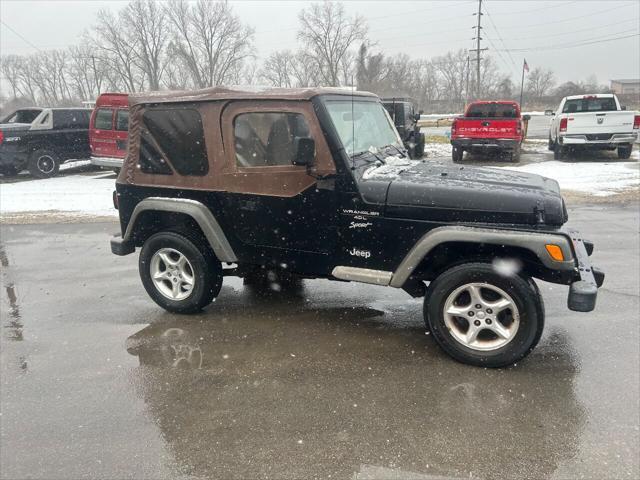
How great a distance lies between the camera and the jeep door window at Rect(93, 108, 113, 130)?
45.2 ft

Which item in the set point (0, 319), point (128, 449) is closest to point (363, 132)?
point (128, 449)

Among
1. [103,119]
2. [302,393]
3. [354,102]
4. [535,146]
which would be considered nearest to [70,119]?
[103,119]

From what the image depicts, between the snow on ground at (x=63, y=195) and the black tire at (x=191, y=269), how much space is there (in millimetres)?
5631

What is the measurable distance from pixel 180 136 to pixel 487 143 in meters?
12.9

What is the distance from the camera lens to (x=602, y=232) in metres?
7.52

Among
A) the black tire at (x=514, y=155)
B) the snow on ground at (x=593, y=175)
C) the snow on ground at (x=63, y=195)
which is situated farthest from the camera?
the black tire at (x=514, y=155)

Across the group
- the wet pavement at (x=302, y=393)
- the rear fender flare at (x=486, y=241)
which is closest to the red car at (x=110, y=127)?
the wet pavement at (x=302, y=393)

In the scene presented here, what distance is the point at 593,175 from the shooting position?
13062 mm

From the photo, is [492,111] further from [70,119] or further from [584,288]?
[584,288]

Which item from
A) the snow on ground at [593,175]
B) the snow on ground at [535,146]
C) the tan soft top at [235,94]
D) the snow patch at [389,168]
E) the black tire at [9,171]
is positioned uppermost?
the tan soft top at [235,94]

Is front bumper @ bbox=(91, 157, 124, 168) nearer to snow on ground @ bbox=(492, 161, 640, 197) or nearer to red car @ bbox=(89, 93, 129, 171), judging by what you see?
red car @ bbox=(89, 93, 129, 171)

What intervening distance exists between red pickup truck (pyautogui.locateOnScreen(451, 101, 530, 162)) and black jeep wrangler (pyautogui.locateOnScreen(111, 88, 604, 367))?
37.3 ft

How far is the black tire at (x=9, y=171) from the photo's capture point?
14.9 m

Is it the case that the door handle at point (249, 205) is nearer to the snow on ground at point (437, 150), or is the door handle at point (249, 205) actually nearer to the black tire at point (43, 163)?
the black tire at point (43, 163)
